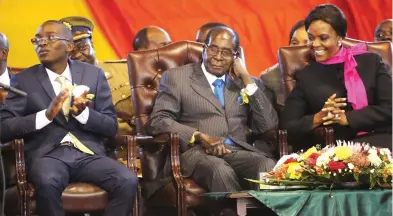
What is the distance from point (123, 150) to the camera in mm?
5789

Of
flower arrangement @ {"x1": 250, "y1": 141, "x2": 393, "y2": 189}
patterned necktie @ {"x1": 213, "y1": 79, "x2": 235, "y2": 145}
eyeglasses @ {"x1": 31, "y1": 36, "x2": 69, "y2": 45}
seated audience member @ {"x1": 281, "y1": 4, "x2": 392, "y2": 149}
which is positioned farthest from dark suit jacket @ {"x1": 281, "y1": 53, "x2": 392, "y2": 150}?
eyeglasses @ {"x1": 31, "y1": 36, "x2": 69, "y2": 45}

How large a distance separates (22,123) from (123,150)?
4.24 ft

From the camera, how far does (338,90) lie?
5145 millimetres

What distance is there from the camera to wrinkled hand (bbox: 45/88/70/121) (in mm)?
4426

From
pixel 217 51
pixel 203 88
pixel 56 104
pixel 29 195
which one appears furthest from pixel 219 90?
pixel 29 195

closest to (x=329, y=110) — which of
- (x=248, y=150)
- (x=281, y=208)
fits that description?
(x=248, y=150)

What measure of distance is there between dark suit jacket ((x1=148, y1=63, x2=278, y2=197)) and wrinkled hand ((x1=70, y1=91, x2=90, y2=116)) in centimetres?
52

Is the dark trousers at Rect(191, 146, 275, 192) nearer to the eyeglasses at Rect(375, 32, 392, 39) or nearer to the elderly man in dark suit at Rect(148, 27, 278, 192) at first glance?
the elderly man in dark suit at Rect(148, 27, 278, 192)

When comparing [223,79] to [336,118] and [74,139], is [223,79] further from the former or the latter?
[74,139]

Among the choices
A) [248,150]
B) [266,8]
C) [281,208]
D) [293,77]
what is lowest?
[281,208]

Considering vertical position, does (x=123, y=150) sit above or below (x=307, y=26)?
below

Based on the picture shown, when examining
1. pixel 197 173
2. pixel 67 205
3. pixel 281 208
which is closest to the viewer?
pixel 281 208

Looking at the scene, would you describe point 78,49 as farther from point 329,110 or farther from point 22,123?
point 329,110

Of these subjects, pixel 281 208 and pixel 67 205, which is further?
pixel 67 205
